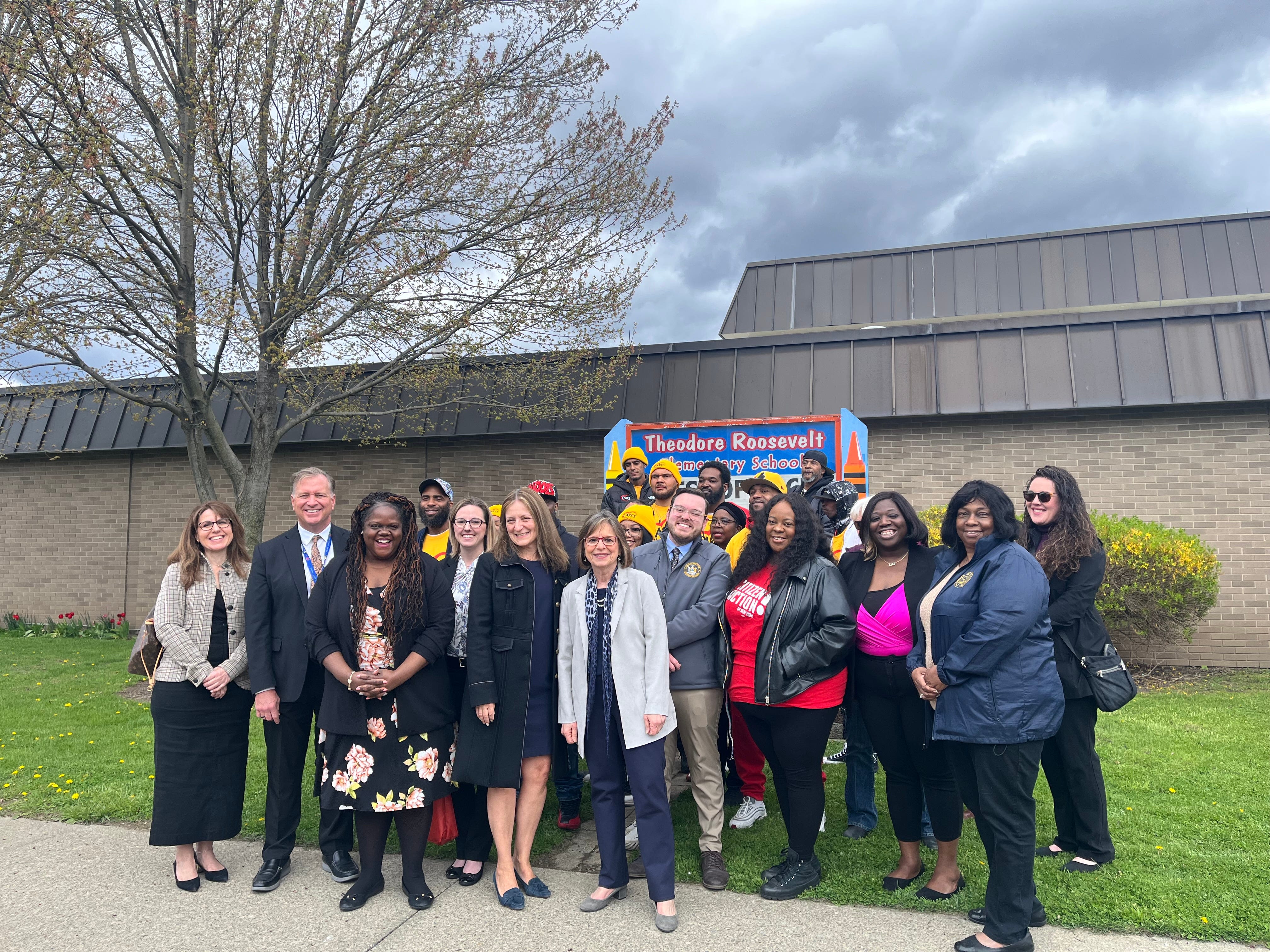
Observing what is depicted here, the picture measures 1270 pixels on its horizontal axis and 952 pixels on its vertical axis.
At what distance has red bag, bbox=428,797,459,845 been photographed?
4.23m

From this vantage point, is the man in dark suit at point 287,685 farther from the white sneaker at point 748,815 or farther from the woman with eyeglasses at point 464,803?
the white sneaker at point 748,815

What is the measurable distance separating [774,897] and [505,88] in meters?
8.83

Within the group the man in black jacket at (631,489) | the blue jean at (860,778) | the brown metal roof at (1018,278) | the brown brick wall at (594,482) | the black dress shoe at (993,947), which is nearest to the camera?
the black dress shoe at (993,947)

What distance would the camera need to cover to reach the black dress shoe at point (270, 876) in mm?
3971

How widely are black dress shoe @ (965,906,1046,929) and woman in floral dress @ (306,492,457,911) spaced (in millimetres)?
2402

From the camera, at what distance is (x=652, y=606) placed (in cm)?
391

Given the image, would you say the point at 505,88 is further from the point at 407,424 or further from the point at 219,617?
the point at 219,617

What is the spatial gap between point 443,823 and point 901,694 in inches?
94.4

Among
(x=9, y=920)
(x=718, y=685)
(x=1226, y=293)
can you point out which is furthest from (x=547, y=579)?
(x=1226, y=293)

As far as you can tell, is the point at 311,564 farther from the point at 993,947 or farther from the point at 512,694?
the point at 993,947

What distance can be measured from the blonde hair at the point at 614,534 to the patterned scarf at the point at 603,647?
0.09 m

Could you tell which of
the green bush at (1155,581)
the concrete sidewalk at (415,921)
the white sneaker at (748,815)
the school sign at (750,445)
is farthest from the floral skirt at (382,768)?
the green bush at (1155,581)

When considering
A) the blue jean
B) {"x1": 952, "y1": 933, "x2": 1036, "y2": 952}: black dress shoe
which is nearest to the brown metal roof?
the blue jean

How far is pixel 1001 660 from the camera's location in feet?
10.8
